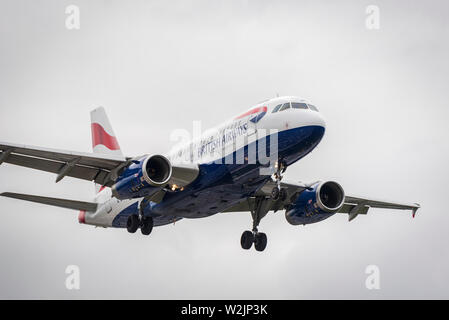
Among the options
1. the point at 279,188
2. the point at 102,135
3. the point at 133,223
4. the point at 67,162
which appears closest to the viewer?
the point at 279,188

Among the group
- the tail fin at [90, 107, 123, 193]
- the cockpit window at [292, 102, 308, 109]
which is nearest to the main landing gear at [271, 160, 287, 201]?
the cockpit window at [292, 102, 308, 109]

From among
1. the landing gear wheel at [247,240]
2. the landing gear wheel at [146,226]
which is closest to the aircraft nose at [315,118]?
the landing gear wheel at [247,240]

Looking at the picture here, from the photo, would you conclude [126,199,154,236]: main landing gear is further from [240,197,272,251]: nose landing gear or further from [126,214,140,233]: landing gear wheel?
[240,197,272,251]: nose landing gear

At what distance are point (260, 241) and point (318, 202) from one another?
145 inches

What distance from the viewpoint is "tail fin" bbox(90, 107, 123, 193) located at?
48.7 metres

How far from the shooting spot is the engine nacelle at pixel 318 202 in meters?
40.0

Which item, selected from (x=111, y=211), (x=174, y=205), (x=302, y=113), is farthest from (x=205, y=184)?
(x=111, y=211)

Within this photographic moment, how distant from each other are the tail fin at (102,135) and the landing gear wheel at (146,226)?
9314mm

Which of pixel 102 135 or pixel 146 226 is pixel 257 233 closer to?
pixel 146 226

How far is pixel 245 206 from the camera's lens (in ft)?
143

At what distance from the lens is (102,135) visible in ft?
163

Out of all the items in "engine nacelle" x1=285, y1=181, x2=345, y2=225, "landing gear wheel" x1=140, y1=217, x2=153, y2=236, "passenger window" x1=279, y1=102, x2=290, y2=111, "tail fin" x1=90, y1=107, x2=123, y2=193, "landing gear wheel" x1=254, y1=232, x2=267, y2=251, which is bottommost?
"landing gear wheel" x1=254, y1=232, x2=267, y2=251

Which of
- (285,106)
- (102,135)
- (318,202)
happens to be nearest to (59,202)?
(102,135)

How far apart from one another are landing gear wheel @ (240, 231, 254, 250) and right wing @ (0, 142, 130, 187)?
25.6 feet
